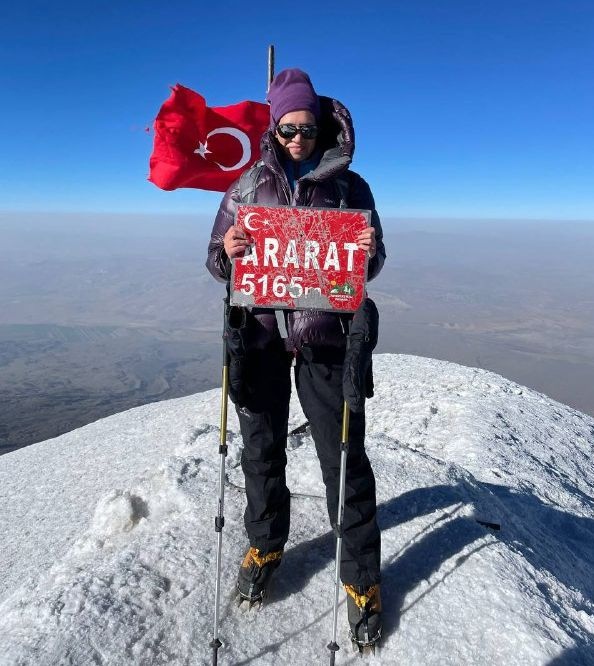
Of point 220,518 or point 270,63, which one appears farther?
point 270,63

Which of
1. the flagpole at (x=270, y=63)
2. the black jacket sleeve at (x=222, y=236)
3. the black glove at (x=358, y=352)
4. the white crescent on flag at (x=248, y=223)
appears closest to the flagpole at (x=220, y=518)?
the black jacket sleeve at (x=222, y=236)

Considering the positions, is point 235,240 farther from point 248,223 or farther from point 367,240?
point 367,240

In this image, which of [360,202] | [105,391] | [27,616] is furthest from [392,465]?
[105,391]

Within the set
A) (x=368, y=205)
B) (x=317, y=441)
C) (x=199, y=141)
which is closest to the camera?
(x=368, y=205)

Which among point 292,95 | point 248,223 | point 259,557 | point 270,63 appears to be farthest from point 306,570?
point 270,63

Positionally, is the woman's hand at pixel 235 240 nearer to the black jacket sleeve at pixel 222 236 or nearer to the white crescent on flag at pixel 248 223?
the white crescent on flag at pixel 248 223

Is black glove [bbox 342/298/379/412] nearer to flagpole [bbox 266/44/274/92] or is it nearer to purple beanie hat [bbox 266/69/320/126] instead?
purple beanie hat [bbox 266/69/320/126]

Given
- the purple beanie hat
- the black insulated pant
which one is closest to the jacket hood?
the purple beanie hat
